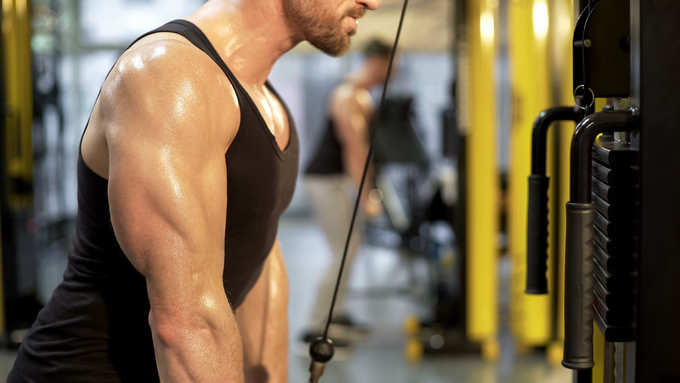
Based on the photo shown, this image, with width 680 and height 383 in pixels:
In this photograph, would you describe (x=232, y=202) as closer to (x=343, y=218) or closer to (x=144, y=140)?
(x=144, y=140)

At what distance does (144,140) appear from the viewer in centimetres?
90

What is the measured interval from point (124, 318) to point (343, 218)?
3.21 meters

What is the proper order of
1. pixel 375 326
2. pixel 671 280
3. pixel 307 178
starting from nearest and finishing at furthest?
1. pixel 671 280
2. pixel 307 178
3. pixel 375 326

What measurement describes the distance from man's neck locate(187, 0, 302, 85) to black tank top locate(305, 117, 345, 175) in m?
3.21

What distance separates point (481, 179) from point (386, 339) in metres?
1.21

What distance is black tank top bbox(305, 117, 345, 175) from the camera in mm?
4379

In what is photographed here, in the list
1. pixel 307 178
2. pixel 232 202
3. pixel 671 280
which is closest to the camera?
pixel 671 280

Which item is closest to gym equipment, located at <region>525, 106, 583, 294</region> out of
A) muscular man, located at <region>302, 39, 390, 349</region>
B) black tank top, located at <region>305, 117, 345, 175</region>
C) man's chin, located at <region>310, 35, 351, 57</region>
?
man's chin, located at <region>310, 35, 351, 57</region>

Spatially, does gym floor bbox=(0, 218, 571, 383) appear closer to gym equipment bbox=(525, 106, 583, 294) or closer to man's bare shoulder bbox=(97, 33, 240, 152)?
gym equipment bbox=(525, 106, 583, 294)

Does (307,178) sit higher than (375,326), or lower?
higher

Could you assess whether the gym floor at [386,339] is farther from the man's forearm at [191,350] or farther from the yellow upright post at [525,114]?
the man's forearm at [191,350]

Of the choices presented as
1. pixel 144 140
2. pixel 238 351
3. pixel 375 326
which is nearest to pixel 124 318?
pixel 238 351

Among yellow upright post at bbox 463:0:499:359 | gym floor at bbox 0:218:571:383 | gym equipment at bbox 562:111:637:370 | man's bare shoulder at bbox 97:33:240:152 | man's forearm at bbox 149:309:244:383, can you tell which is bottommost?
gym floor at bbox 0:218:571:383

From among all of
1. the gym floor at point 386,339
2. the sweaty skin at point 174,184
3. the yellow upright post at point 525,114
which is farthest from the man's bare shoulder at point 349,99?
the sweaty skin at point 174,184
